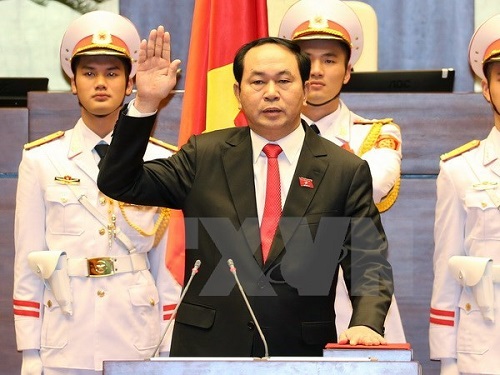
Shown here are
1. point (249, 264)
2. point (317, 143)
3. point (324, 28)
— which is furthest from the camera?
point (324, 28)

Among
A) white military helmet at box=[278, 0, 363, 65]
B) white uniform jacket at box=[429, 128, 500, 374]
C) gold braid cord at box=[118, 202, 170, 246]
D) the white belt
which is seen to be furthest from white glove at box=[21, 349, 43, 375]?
white military helmet at box=[278, 0, 363, 65]

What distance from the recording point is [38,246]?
3543mm

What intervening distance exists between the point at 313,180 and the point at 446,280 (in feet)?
2.92

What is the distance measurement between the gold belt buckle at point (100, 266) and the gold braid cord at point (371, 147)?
0.88 meters

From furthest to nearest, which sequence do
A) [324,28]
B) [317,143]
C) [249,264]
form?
[324,28] → [317,143] → [249,264]

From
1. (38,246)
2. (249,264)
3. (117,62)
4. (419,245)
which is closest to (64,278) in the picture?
(38,246)

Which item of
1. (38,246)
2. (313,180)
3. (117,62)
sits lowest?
(38,246)

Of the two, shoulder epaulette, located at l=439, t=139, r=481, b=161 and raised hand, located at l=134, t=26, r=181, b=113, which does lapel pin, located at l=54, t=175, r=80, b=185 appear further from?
shoulder epaulette, located at l=439, t=139, r=481, b=161

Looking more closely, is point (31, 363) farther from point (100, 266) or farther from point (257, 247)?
point (257, 247)

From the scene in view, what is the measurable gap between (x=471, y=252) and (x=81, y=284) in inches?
48.3

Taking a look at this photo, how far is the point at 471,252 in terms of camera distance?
3414 mm

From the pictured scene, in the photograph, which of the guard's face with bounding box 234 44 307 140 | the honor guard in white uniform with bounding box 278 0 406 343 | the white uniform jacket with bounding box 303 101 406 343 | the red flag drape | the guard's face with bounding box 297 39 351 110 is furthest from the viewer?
the red flag drape

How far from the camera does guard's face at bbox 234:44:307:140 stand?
2.81m

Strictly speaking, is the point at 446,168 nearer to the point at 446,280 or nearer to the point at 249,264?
the point at 446,280
